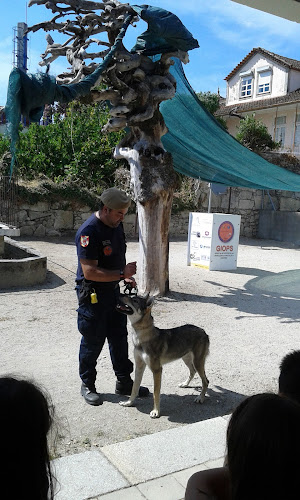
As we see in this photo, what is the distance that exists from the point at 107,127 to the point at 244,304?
420cm

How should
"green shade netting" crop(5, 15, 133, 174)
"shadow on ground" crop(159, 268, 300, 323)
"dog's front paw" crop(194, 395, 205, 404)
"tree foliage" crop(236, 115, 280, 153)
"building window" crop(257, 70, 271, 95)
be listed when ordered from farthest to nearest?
"building window" crop(257, 70, 271, 95) < "tree foliage" crop(236, 115, 280, 153) < "shadow on ground" crop(159, 268, 300, 323) < "green shade netting" crop(5, 15, 133, 174) < "dog's front paw" crop(194, 395, 205, 404)

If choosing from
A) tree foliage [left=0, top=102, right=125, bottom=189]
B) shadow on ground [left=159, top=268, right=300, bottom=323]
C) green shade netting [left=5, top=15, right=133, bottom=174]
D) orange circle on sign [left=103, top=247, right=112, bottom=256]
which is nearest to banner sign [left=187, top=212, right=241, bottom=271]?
shadow on ground [left=159, top=268, right=300, bottom=323]

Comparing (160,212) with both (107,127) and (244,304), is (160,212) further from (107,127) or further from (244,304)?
(244,304)

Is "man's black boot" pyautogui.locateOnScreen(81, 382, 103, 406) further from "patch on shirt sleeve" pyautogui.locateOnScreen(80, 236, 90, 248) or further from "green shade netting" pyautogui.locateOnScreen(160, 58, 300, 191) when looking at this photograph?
"green shade netting" pyautogui.locateOnScreen(160, 58, 300, 191)

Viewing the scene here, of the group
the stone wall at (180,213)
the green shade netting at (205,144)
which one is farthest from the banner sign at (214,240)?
the stone wall at (180,213)

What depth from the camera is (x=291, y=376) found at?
205 centimetres

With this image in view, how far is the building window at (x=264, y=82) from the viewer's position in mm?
29109

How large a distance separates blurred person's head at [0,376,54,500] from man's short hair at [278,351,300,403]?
119 centimetres

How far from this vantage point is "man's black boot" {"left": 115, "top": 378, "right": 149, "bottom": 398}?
4352mm

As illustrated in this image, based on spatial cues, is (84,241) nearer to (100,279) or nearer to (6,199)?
(100,279)

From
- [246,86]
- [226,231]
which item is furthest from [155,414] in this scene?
[246,86]

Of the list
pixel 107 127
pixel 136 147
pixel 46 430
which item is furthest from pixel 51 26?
pixel 46 430

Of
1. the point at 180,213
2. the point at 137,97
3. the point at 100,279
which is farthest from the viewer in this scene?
the point at 180,213

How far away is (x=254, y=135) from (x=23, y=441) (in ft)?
77.5
